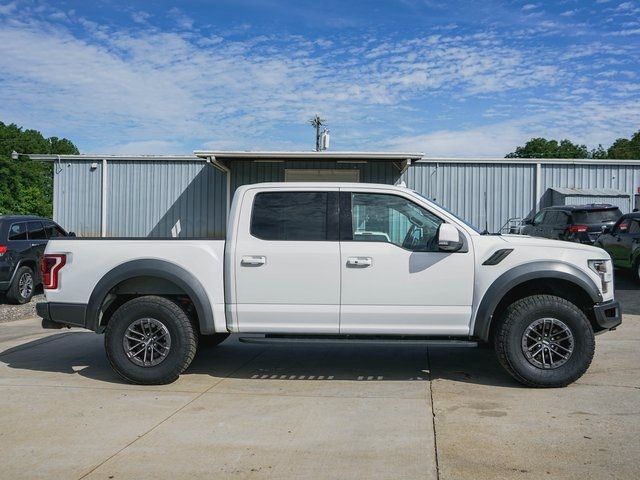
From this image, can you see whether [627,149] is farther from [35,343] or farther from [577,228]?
[35,343]

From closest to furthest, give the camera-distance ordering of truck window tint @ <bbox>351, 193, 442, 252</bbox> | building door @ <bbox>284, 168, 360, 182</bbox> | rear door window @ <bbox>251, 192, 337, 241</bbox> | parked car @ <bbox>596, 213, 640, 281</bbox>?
1. truck window tint @ <bbox>351, 193, 442, 252</bbox>
2. rear door window @ <bbox>251, 192, 337, 241</bbox>
3. parked car @ <bbox>596, 213, 640, 281</bbox>
4. building door @ <bbox>284, 168, 360, 182</bbox>

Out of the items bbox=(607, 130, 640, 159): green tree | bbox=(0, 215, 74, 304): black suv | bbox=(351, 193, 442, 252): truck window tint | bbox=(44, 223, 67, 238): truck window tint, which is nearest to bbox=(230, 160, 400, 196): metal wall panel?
A: bbox=(44, 223, 67, 238): truck window tint

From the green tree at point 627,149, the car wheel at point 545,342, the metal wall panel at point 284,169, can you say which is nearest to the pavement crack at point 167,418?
the car wheel at point 545,342

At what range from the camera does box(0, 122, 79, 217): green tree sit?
6525 cm

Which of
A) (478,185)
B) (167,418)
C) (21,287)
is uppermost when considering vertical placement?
(478,185)

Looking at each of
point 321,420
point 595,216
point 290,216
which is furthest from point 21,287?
point 595,216

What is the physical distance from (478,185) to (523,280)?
1666cm

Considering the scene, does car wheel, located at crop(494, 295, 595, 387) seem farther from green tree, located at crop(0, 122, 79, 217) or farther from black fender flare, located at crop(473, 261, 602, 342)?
green tree, located at crop(0, 122, 79, 217)

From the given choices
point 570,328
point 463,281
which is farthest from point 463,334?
point 570,328

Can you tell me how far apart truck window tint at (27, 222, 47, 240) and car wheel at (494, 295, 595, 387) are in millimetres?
10219

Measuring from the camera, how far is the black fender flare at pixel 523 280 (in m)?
6.08

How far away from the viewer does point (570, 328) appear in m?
6.11

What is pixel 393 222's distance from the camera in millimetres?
6387

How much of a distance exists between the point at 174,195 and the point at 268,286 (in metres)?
17.6
